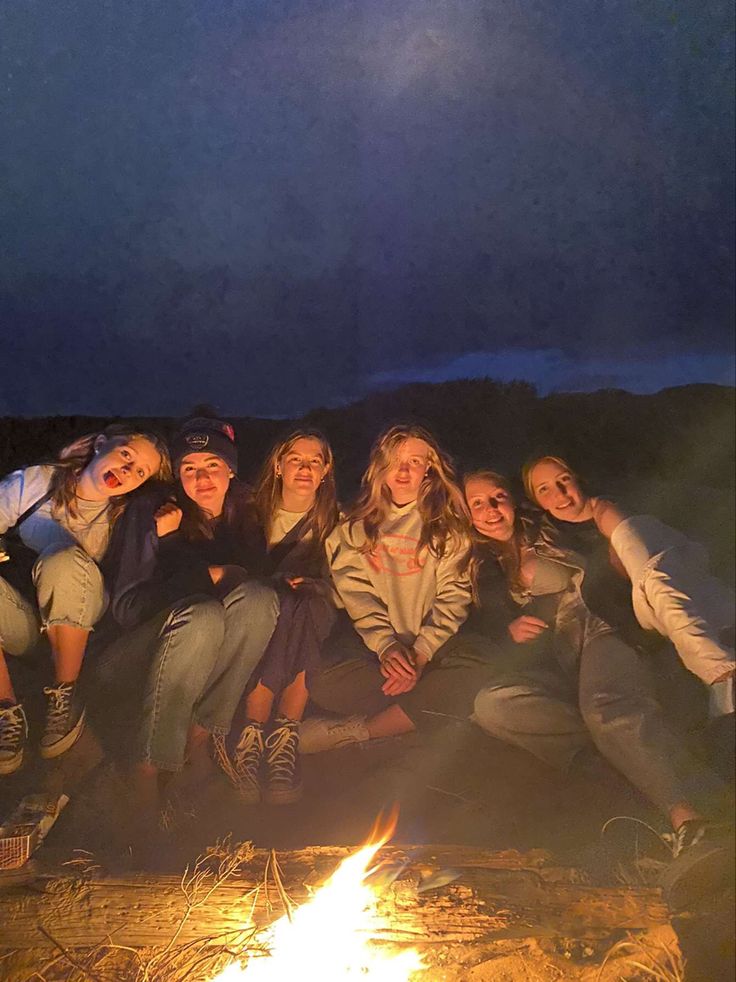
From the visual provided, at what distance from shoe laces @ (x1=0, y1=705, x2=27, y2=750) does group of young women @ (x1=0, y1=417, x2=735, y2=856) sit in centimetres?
1

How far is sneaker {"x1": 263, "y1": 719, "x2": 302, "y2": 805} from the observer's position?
3697 mm

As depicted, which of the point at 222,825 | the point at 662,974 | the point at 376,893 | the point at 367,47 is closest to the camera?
the point at 662,974

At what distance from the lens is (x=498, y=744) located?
3.78m

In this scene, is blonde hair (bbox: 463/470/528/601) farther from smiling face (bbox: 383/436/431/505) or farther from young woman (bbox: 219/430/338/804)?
young woman (bbox: 219/430/338/804)

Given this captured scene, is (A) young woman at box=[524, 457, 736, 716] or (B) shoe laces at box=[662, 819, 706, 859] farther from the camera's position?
(A) young woman at box=[524, 457, 736, 716]

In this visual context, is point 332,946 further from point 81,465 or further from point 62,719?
point 81,465

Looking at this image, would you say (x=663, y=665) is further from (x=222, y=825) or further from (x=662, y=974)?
(x=222, y=825)

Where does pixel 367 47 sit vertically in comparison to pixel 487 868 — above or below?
above

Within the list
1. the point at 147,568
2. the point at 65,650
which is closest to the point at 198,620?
the point at 147,568

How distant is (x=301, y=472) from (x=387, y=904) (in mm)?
1913

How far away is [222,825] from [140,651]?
2.82 ft

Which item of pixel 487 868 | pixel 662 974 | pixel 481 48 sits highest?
pixel 481 48

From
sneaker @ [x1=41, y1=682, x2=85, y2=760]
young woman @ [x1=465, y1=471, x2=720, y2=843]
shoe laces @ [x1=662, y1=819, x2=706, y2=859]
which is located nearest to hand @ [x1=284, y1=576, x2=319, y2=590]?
young woman @ [x1=465, y1=471, x2=720, y2=843]

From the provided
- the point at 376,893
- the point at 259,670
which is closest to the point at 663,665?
the point at 376,893
